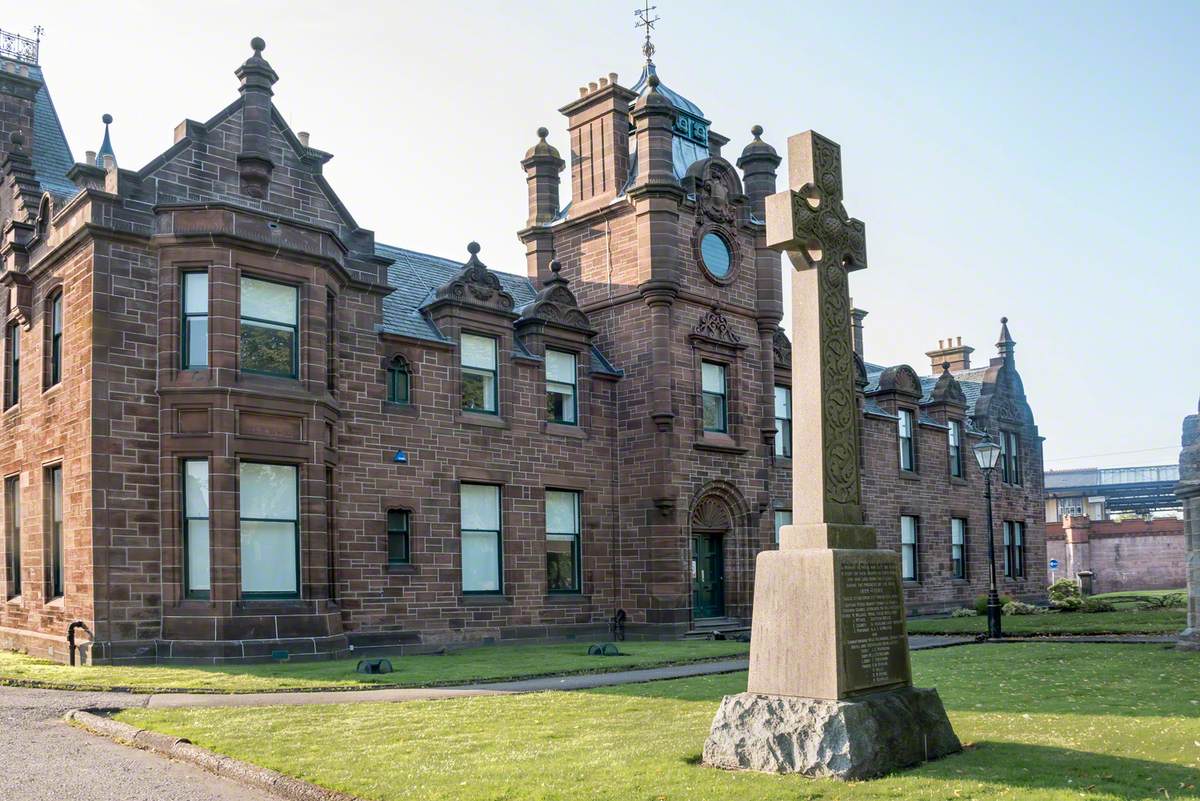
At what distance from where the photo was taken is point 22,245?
2341 centimetres

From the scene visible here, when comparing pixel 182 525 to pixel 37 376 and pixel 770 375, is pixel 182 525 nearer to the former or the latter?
pixel 37 376

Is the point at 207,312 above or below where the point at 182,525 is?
above

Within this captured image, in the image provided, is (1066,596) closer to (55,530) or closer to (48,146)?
(55,530)

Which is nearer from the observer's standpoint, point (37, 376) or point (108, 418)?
point (108, 418)

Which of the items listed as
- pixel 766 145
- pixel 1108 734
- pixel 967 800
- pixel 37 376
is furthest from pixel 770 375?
pixel 967 800

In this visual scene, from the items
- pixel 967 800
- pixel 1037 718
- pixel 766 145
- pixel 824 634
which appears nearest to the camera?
pixel 967 800

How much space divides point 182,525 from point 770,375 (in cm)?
1754

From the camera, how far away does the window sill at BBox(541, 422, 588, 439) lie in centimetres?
2772

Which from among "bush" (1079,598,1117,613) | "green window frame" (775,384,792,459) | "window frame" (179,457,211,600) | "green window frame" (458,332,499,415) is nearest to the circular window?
"green window frame" (775,384,792,459)

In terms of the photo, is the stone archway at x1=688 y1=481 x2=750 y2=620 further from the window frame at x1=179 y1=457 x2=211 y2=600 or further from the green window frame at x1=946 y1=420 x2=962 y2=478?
the green window frame at x1=946 y1=420 x2=962 y2=478

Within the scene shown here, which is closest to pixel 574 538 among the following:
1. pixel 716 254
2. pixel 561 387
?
pixel 561 387

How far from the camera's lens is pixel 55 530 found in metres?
21.7

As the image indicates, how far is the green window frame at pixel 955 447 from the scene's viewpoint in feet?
143

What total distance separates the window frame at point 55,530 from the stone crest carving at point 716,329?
15.7 meters
